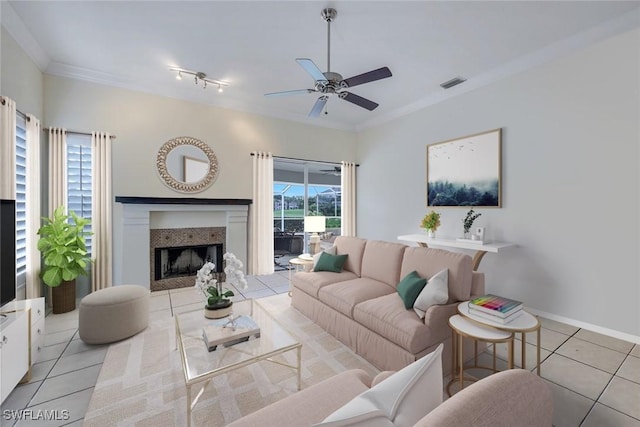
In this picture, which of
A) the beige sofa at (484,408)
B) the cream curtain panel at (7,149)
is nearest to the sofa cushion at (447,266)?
the beige sofa at (484,408)

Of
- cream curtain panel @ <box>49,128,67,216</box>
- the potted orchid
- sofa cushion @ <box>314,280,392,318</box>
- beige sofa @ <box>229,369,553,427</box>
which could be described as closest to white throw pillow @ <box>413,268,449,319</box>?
sofa cushion @ <box>314,280,392,318</box>

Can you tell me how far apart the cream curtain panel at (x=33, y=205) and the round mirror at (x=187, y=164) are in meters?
1.30

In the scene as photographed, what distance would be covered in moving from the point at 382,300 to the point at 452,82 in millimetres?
3367

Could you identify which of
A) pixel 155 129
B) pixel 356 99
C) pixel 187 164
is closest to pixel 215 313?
pixel 356 99

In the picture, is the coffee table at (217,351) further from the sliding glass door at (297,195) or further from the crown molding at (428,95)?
the sliding glass door at (297,195)

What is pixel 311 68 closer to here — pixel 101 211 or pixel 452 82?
pixel 452 82

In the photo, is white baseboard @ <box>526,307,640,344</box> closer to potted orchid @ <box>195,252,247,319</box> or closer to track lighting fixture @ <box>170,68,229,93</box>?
potted orchid @ <box>195,252,247,319</box>

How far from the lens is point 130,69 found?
12.0 feet

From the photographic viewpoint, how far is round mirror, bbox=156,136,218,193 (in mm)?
4203

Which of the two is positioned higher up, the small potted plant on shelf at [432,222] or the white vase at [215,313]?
the small potted plant on shelf at [432,222]

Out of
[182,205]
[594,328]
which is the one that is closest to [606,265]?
[594,328]

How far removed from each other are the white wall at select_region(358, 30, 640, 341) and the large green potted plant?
200 inches

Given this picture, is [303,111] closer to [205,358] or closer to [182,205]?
[182,205]

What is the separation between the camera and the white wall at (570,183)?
2.71 meters
